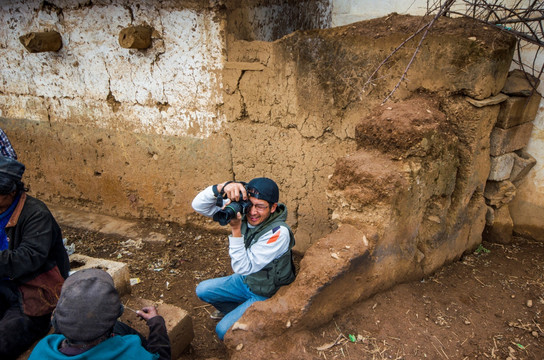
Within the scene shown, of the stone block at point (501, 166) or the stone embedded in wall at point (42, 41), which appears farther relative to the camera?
the stone embedded in wall at point (42, 41)

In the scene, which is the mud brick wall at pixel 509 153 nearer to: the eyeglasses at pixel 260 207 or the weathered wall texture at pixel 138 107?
the weathered wall texture at pixel 138 107

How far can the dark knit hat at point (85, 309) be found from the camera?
183 centimetres

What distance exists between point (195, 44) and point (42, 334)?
2919mm

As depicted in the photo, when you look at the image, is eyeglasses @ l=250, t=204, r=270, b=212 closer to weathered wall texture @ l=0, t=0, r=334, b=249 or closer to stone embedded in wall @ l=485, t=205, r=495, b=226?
weathered wall texture @ l=0, t=0, r=334, b=249

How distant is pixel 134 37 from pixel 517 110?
3586 mm

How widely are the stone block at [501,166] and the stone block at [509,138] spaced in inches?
1.9

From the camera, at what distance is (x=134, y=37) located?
419cm

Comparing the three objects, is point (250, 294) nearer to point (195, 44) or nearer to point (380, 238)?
point (380, 238)

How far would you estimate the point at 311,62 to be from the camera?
12.6 ft

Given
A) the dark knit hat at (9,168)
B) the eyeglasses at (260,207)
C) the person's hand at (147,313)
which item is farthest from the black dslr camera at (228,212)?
the dark knit hat at (9,168)

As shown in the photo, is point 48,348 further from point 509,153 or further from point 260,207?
point 509,153

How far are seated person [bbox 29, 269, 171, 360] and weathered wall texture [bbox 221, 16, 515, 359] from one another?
82 cm

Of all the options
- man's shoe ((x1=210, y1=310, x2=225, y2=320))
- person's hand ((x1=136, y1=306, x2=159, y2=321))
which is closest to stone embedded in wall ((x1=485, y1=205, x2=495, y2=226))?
man's shoe ((x1=210, y1=310, x2=225, y2=320))

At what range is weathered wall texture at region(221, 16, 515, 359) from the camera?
2.62 metres
